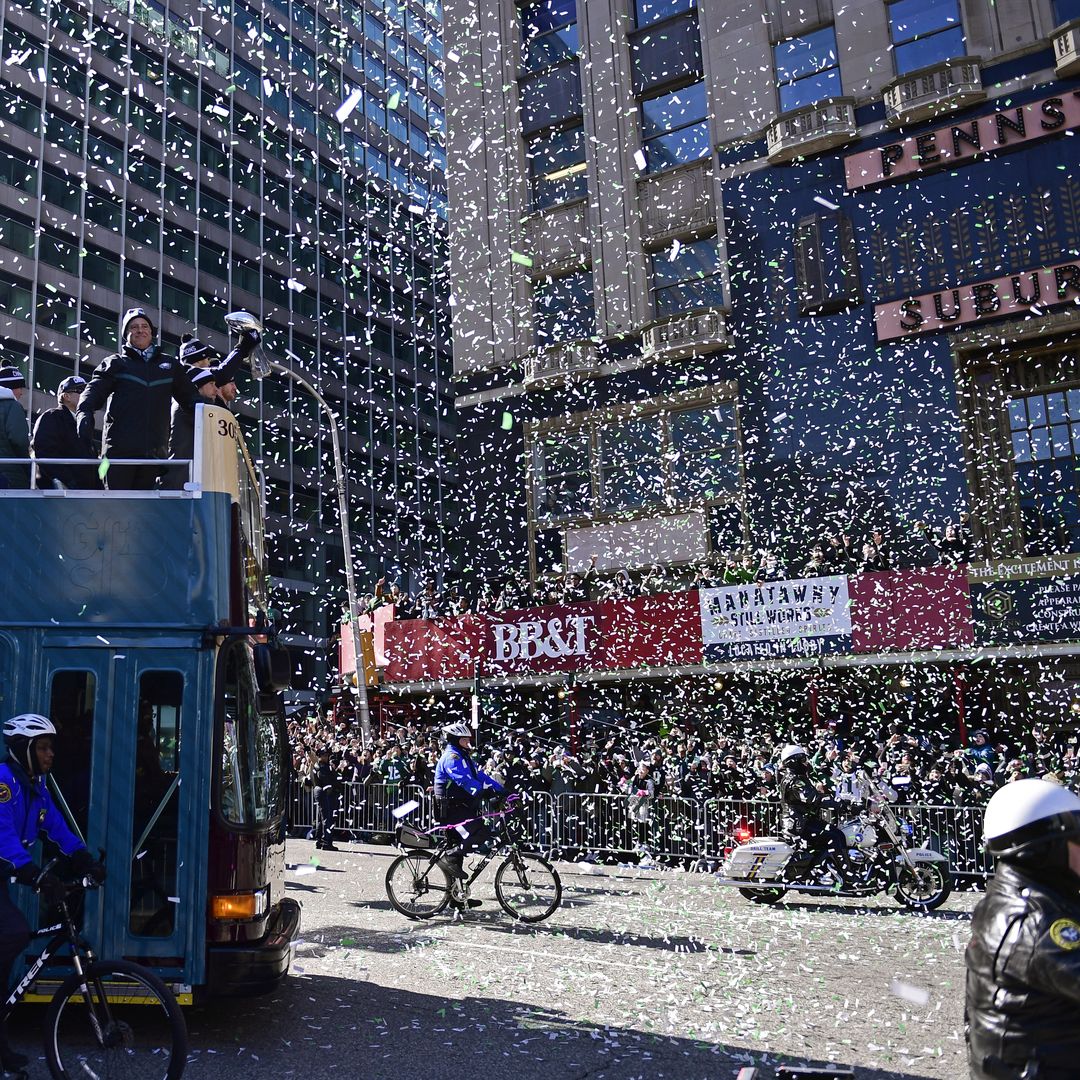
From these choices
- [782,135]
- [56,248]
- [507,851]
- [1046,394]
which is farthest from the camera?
[56,248]

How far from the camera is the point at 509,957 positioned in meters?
8.89

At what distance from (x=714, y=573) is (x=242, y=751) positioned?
15206 millimetres

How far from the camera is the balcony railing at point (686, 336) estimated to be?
22.7m

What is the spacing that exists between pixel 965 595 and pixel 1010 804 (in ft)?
52.1

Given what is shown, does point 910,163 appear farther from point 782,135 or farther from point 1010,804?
point 1010,804

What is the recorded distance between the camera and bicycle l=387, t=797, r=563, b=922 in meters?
10.7

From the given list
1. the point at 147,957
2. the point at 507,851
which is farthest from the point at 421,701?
the point at 147,957

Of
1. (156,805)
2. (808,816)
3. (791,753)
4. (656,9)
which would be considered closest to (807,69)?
(656,9)

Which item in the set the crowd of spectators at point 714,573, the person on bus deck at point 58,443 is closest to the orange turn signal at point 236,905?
the person on bus deck at point 58,443

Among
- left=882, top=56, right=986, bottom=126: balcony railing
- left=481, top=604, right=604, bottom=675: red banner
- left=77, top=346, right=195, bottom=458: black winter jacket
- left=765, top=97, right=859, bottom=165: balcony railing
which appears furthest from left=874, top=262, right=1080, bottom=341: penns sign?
left=77, top=346, right=195, bottom=458: black winter jacket

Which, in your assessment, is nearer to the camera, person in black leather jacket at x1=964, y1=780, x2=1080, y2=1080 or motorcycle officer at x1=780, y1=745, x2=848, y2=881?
person in black leather jacket at x1=964, y1=780, x2=1080, y2=1080

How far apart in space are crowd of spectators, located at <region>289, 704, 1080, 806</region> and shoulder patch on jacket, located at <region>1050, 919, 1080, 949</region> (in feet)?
34.1

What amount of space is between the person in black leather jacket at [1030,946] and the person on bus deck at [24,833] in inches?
171

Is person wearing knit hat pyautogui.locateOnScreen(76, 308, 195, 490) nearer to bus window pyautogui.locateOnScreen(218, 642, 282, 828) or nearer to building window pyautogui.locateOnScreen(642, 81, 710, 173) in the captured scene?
bus window pyautogui.locateOnScreen(218, 642, 282, 828)
